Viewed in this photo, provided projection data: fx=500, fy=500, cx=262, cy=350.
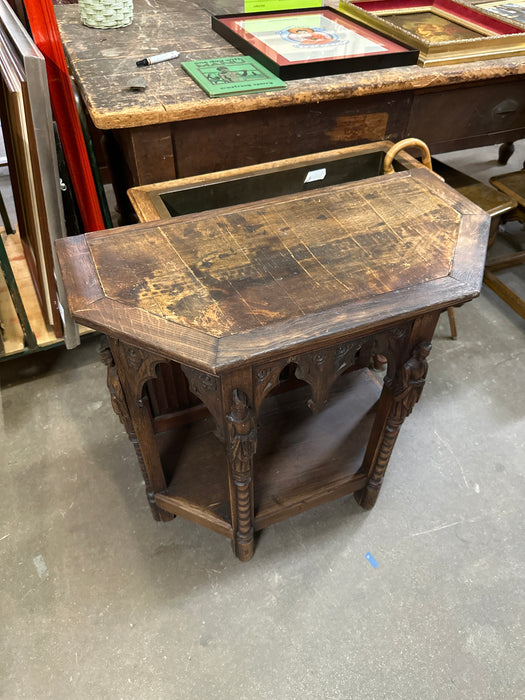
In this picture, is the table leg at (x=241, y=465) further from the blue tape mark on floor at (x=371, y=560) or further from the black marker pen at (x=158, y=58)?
the black marker pen at (x=158, y=58)

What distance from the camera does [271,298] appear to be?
3.20 feet

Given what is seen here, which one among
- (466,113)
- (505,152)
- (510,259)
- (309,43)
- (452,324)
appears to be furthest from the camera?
(505,152)

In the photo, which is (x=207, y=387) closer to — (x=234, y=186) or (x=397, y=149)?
(x=234, y=186)

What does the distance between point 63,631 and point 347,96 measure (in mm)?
1697

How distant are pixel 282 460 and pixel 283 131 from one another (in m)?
1.00

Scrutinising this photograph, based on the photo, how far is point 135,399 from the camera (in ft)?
3.78

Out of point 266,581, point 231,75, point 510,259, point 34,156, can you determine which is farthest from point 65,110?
point 510,259

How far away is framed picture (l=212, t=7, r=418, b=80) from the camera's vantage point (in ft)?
4.84

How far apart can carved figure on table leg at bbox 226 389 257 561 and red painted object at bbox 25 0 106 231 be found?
42.0 inches

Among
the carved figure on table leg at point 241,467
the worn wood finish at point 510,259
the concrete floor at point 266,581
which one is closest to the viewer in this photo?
the carved figure on table leg at point 241,467

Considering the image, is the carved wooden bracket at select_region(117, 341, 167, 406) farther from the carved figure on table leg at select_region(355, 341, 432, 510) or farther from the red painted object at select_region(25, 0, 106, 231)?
the red painted object at select_region(25, 0, 106, 231)

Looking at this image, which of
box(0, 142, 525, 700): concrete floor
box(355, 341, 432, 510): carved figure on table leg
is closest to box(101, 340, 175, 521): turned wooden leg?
box(0, 142, 525, 700): concrete floor

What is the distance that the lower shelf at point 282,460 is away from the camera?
1446 millimetres

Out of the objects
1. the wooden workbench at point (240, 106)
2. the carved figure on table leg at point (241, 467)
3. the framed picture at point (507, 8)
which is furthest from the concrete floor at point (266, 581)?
the framed picture at point (507, 8)
